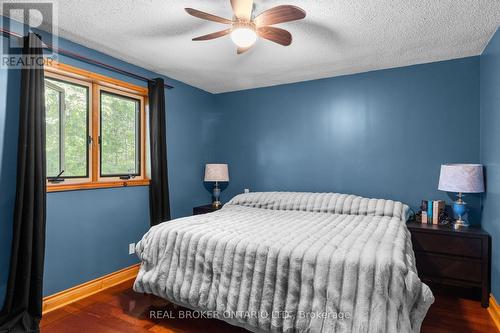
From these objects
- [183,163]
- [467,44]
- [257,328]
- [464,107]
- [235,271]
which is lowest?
[257,328]

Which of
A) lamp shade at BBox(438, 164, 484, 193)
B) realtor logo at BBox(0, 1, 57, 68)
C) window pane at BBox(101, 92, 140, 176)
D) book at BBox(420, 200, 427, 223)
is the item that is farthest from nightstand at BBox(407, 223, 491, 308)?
realtor logo at BBox(0, 1, 57, 68)

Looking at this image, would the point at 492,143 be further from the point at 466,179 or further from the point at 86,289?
the point at 86,289

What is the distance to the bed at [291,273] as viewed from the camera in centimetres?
151

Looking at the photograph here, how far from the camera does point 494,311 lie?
7.55 feet

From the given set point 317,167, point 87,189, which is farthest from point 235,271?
point 317,167

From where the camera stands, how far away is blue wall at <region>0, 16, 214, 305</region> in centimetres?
222

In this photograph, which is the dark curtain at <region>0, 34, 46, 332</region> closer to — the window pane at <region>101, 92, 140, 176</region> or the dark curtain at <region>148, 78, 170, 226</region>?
the window pane at <region>101, 92, 140, 176</region>

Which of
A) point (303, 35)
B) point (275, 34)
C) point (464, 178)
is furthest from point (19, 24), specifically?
point (464, 178)

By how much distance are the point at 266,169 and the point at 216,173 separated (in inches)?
28.4

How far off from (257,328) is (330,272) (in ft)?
2.01

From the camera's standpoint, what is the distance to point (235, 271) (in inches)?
75.4

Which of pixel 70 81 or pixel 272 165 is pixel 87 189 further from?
pixel 272 165

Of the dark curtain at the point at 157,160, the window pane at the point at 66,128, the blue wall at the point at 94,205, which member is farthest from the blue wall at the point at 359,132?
the window pane at the point at 66,128

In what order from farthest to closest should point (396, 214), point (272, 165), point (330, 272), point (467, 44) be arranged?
point (272, 165), point (396, 214), point (467, 44), point (330, 272)
